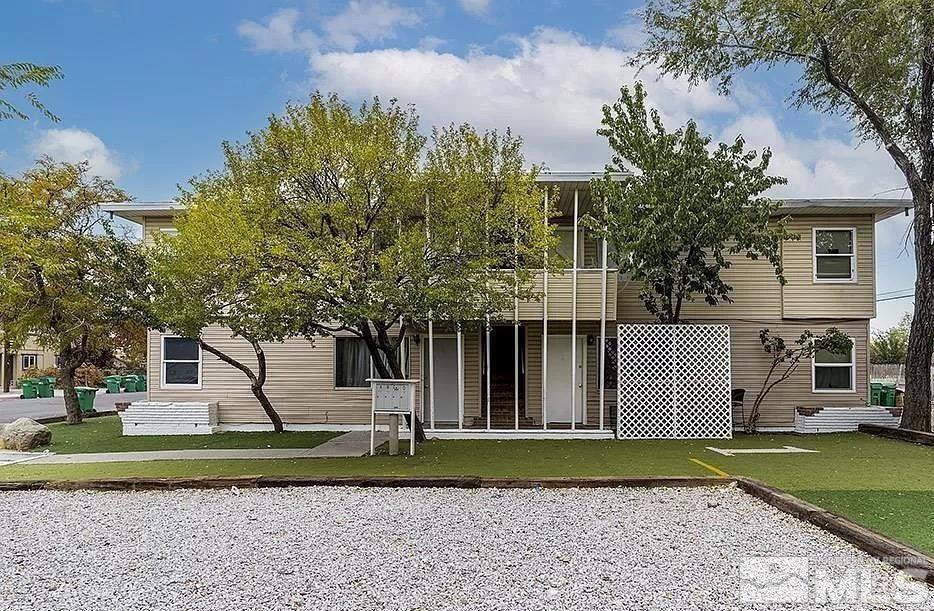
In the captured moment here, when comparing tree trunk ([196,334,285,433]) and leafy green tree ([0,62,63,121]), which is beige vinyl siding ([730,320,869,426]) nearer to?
tree trunk ([196,334,285,433])

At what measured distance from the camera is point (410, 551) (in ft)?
20.4

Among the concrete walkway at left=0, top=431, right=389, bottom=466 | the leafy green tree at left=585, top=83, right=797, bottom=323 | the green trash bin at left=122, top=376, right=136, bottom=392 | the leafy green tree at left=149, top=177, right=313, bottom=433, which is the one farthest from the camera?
the green trash bin at left=122, top=376, right=136, bottom=392

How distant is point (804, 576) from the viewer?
17.9ft

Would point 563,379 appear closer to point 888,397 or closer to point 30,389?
point 888,397

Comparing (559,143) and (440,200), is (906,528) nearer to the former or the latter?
(440,200)

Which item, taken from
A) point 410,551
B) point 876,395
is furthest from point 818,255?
point 410,551

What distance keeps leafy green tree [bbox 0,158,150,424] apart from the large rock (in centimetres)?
250

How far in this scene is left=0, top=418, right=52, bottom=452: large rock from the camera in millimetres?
13117

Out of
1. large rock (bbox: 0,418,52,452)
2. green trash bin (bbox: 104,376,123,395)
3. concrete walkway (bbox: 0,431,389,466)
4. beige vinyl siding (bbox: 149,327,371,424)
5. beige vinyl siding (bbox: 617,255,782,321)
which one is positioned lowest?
green trash bin (bbox: 104,376,123,395)

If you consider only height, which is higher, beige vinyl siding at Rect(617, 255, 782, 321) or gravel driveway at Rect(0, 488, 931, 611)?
beige vinyl siding at Rect(617, 255, 782, 321)

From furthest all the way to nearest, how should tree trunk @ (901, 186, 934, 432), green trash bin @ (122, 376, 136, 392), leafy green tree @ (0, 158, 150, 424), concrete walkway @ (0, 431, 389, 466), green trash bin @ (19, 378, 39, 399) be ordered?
green trash bin @ (122, 376, 136, 392) < green trash bin @ (19, 378, 39, 399) < tree trunk @ (901, 186, 934, 432) < leafy green tree @ (0, 158, 150, 424) < concrete walkway @ (0, 431, 389, 466)

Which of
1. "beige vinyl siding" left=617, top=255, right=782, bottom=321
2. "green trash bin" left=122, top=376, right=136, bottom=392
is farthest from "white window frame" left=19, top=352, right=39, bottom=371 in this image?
"beige vinyl siding" left=617, top=255, right=782, bottom=321

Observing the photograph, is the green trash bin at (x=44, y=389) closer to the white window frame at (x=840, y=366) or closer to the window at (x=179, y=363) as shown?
the window at (x=179, y=363)

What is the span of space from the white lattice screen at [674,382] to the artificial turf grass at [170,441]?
5920 mm
